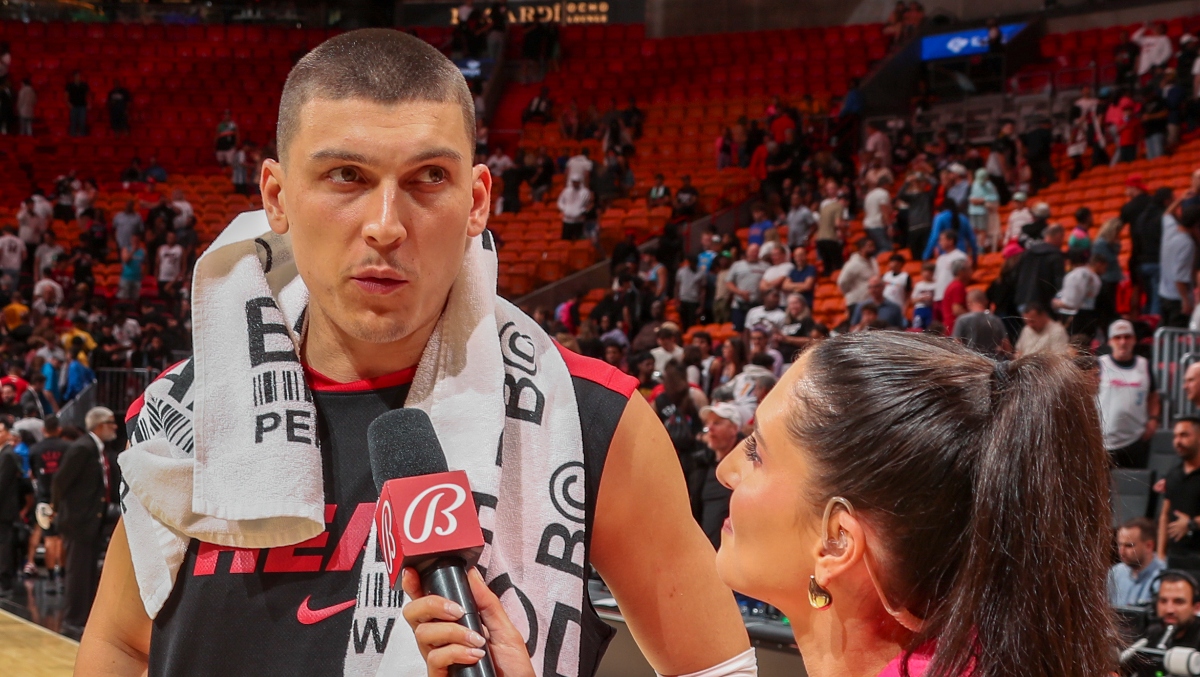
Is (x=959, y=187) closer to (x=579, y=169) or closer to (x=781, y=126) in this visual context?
(x=781, y=126)

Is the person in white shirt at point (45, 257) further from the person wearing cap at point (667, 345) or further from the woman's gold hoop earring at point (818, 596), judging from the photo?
the woman's gold hoop earring at point (818, 596)

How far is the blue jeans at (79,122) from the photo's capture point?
18609 mm

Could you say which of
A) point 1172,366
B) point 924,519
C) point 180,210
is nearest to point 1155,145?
point 1172,366

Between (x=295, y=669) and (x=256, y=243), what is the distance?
0.58m

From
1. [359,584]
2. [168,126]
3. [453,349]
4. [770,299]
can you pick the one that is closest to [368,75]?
[453,349]

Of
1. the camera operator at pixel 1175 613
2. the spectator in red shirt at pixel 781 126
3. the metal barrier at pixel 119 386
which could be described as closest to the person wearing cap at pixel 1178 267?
the camera operator at pixel 1175 613

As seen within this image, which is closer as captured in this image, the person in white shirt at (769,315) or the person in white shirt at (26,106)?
the person in white shirt at (769,315)

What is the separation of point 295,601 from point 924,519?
2.42 feet

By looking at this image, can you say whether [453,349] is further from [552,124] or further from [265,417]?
[552,124]

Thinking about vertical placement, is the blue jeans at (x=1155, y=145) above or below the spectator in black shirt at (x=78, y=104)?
below

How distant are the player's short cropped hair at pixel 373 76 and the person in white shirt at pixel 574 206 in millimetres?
13889

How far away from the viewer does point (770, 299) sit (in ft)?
32.6

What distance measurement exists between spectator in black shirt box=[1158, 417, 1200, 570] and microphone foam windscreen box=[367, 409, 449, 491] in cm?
498

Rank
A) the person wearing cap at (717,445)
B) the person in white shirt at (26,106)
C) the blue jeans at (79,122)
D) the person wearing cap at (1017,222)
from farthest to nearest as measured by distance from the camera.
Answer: the blue jeans at (79,122) → the person in white shirt at (26,106) → the person wearing cap at (1017,222) → the person wearing cap at (717,445)
